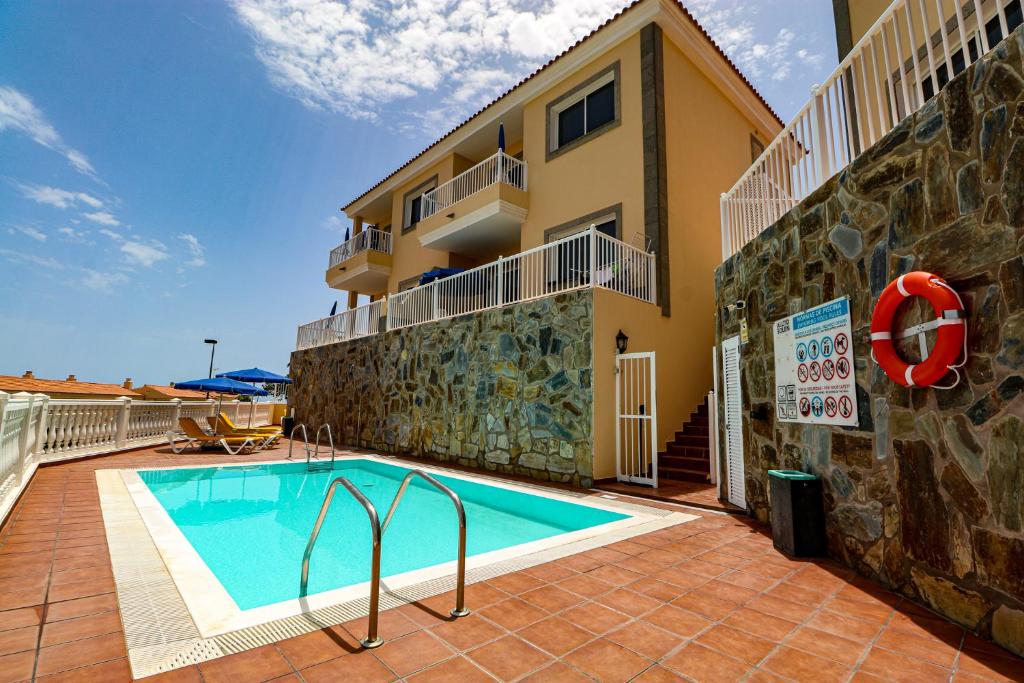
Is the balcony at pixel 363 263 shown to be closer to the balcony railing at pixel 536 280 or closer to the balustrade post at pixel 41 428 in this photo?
the balcony railing at pixel 536 280

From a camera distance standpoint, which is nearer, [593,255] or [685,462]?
[593,255]

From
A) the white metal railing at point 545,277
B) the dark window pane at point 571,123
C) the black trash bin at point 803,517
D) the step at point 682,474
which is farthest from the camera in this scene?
the dark window pane at point 571,123

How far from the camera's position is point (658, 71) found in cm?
998

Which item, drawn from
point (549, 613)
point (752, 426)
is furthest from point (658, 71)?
point (549, 613)

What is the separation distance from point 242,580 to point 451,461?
Answer: 656 centimetres

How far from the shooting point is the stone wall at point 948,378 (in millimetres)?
2469

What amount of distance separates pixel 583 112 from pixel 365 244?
31.5 ft

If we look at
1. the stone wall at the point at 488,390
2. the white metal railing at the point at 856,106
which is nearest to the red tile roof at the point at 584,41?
the white metal railing at the point at 856,106

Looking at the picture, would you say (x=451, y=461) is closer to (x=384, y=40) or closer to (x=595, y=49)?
(x=384, y=40)

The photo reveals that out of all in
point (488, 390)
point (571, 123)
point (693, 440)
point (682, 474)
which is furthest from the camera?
point (571, 123)

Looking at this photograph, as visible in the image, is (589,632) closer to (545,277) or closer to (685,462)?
(685,462)

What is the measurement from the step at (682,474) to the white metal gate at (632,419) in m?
0.25

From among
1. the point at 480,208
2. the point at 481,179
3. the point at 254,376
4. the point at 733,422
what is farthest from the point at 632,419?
the point at 254,376

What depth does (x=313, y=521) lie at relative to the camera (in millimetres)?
6176
